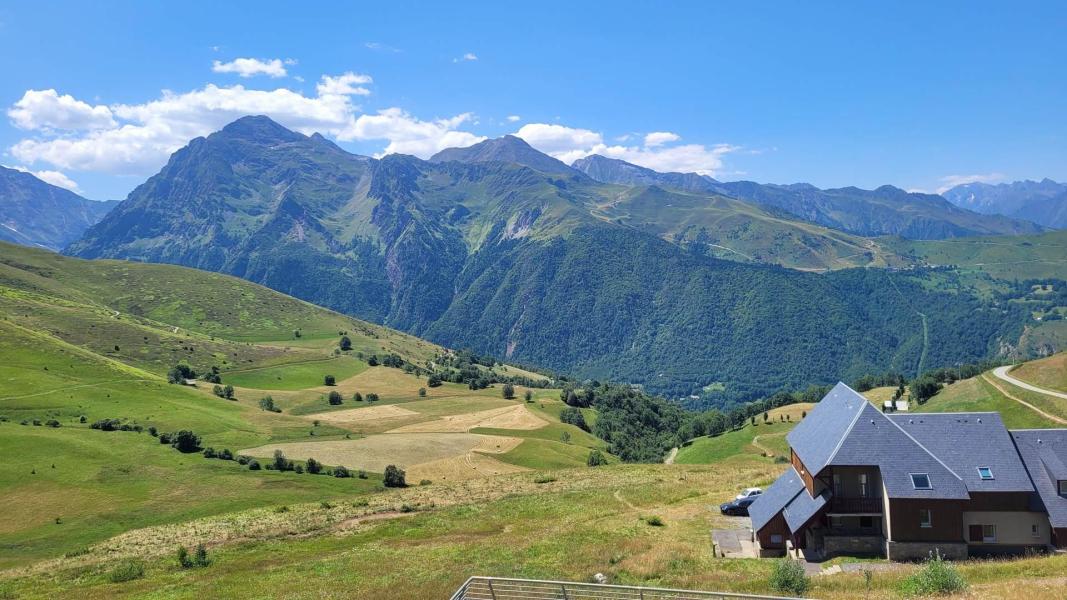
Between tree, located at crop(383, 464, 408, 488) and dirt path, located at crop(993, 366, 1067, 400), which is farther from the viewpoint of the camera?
dirt path, located at crop(993, 366, 1067, 400)

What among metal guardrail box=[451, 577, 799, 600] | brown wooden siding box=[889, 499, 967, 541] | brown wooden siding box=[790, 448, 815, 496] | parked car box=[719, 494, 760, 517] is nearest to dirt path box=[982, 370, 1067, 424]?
brown wooden siding box=[790, 448, 815, 496]

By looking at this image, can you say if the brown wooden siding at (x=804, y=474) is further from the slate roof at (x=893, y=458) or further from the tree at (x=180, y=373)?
the tree at (x=180, y=373)

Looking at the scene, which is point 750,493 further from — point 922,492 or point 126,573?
point 126,573

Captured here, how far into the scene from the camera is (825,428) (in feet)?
154

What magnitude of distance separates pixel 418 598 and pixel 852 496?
27.6 meters

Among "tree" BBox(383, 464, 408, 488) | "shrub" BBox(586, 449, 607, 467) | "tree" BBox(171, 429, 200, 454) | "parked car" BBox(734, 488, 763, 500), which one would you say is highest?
"parked car" BBox(734, 488, 763, 500)

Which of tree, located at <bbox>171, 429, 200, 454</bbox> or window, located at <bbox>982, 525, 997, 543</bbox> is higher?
window, located at <bbox>982, 525, 997, 543</bbox>

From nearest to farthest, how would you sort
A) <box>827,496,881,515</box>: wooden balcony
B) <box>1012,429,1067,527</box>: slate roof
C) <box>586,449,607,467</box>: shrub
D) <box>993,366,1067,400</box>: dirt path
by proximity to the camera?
<box>1012,429,1067,527</box>: slate roof, <box>827,496,881,515</box>: wooden balcony, <box>993,366,1067,400</box>: dirt path, <box>586,449,607,467</box>: shrub

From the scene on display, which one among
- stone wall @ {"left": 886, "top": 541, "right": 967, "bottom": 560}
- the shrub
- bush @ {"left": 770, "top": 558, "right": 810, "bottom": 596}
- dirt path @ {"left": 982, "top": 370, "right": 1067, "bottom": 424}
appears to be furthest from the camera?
the shrub

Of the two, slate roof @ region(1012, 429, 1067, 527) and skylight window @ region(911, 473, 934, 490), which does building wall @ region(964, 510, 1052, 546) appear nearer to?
slate roof @ region(1012, 429, 1067, 527)

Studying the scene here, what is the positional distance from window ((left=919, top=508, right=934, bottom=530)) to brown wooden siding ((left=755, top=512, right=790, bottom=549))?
7.76 m

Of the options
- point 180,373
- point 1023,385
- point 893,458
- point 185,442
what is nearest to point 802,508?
point 893,458

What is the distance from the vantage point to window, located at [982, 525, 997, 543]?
3881 centimetres

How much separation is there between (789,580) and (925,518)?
586 inches
